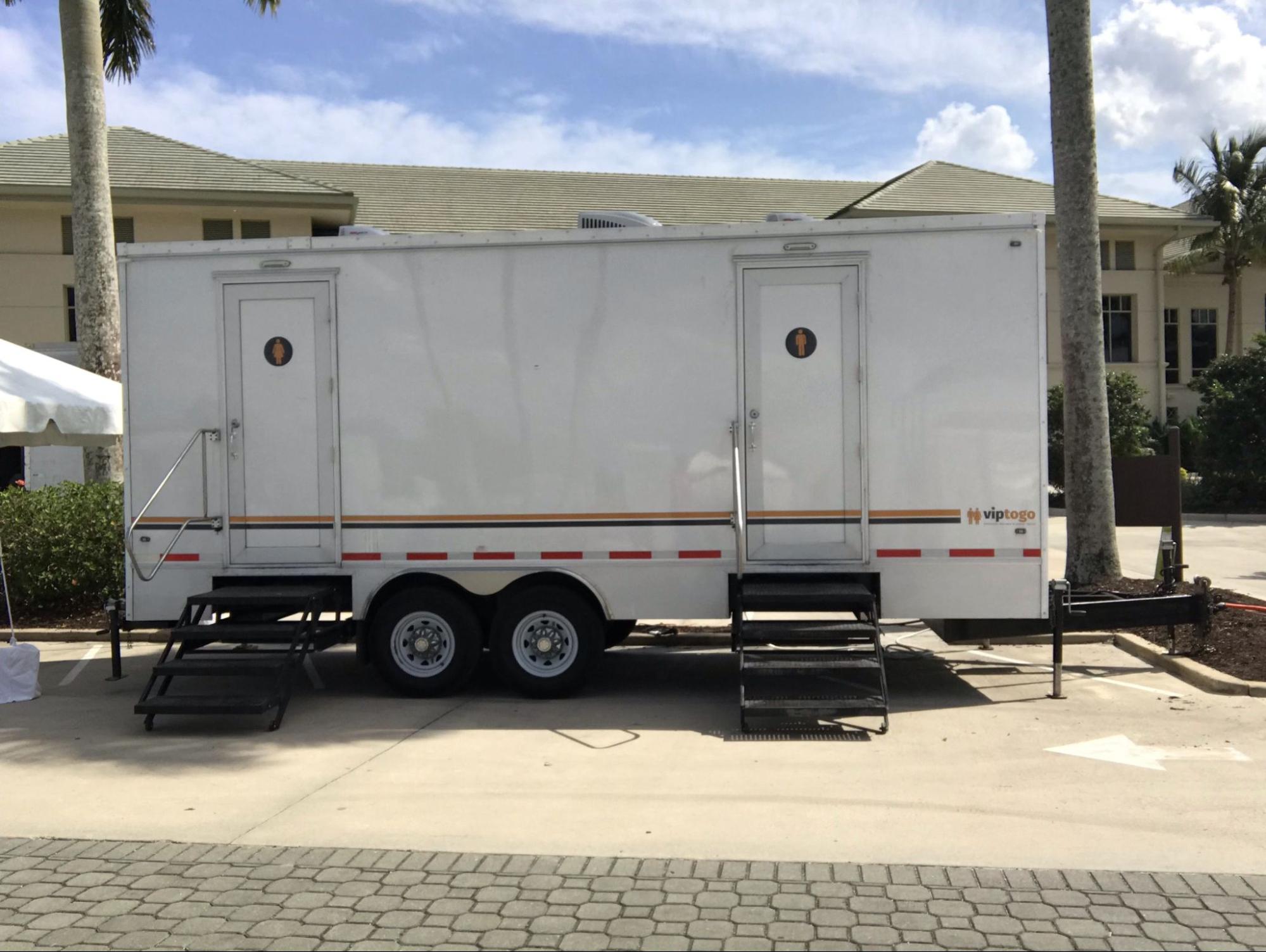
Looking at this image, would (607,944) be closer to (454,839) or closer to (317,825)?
(454,839)

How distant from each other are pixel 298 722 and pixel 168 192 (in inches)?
807

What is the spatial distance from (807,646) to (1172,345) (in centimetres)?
3366

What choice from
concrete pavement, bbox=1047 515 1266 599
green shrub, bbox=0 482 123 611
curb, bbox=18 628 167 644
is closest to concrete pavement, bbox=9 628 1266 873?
curb, bbox=18 628 167 644

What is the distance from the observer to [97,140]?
13461mm

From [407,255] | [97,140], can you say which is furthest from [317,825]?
[97,140]

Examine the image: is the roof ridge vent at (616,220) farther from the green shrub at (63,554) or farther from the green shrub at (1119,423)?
the green shrub at (1119,423)

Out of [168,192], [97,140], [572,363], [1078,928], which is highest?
[168,192]

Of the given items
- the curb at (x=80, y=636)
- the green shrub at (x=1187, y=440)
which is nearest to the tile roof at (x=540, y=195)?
the green shrub at (x=1187, y=440)

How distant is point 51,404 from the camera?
30.3 feet

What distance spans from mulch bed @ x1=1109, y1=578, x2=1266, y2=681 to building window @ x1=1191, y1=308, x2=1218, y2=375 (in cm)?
2935

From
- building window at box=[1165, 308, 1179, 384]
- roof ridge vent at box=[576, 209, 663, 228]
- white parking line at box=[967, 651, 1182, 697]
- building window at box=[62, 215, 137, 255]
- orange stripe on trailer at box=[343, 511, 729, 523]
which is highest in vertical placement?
building window at box=[62, 215, 137, 255]

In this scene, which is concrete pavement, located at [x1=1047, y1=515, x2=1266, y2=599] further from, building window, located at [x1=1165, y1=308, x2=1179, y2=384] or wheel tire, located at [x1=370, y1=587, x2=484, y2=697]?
building window, located at [x1=1165, y1=308, x2=1179, y2=384]

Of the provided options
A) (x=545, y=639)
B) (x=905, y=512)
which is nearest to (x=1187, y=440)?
(x=905, y=512)

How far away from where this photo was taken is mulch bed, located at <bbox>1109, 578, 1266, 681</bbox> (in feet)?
28.8
